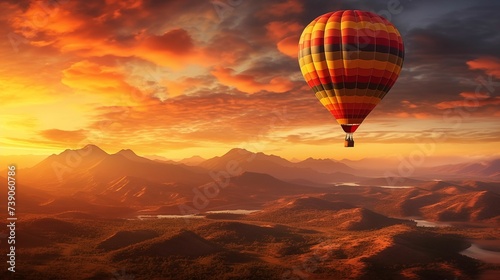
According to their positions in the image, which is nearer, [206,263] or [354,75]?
[354,75]

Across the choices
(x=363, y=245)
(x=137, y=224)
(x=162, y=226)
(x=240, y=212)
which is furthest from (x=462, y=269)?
(x=240, y=212)

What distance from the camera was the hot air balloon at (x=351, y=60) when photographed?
191ft

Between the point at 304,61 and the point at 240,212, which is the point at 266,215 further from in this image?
the point at 304,61

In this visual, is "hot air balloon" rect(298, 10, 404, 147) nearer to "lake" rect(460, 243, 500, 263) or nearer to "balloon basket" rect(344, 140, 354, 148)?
"balloon basket" rect(344, 140, 354, 148)

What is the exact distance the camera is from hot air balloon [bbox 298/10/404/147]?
5827cm

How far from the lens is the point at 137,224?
128m

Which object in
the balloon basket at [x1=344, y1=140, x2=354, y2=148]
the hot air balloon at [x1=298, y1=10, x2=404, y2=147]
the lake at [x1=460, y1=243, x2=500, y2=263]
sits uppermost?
the hot air balloon at [x1=298, y1=10, x2=404, y2=147]

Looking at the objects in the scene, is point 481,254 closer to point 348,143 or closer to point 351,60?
point 348,143

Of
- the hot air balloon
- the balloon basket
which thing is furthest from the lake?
the balloon basket

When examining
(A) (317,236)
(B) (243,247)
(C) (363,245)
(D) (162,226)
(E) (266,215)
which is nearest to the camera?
(C) (363,245)

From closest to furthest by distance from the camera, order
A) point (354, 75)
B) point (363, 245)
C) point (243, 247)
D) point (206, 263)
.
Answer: point (354, 75) → point (206, 263) → point (363, 245) → point (243, 247)

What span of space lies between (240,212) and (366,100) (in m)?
127

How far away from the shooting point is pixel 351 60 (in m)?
58.6

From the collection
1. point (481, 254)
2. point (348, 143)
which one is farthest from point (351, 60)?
point (481, 254)
